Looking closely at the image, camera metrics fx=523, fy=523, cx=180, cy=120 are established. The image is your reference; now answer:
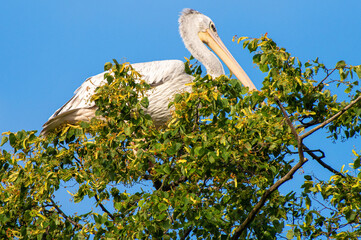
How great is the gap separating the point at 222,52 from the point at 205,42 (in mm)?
546

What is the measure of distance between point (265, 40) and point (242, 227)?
1.69m

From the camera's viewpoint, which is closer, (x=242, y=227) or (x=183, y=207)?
(x=183, y=207)

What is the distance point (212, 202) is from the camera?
4734mm

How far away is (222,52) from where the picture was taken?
8.91 m

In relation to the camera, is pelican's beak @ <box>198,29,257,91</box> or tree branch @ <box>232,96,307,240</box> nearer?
tree branch @ <box>232,96,307,240</box>

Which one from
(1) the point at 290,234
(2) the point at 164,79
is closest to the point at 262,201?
(1) the point at 290,234

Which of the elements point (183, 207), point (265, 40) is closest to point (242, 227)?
point (183, 207)

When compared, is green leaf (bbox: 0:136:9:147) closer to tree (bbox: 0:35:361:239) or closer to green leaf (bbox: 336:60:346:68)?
tree (bbox: 0:35:361:239)

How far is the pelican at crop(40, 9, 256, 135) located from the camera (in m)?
7.39

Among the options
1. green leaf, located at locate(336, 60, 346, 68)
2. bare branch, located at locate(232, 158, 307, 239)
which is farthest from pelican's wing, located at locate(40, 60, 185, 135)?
bare branch, located at locate(232, 158, 307, 239)

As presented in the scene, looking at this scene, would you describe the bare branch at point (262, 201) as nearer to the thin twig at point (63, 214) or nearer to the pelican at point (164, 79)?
the thin twig at point (63, 214)

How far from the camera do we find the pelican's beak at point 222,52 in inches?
316

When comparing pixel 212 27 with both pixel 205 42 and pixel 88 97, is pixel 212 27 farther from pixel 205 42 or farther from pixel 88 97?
pixel 88 97

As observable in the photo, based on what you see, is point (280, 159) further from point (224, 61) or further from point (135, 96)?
point (224, 61)
